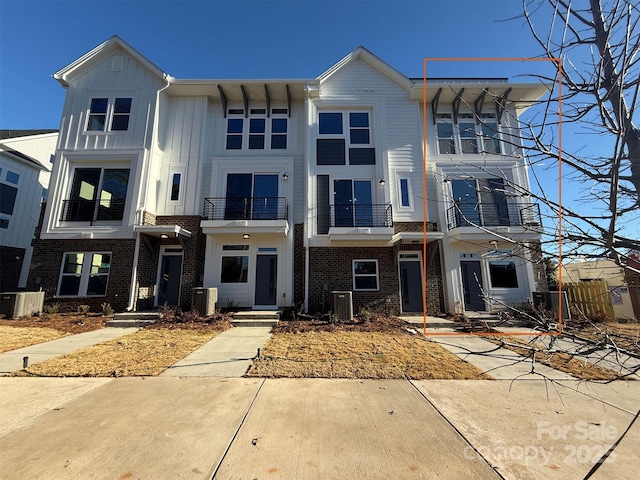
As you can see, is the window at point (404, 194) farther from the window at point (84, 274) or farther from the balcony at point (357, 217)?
the window at point (84, 274)

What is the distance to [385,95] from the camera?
508 inches

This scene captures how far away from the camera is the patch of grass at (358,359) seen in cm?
473

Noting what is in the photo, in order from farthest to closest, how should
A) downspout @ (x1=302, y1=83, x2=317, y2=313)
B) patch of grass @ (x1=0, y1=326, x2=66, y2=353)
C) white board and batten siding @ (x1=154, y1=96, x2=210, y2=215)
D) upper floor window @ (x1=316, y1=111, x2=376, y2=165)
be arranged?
upper floor window @ (x1=316, y1=111, x2=376, y2=165) < white board and batten siding @ (x1=154, y1=96, x2=210, y2=215) < downspout @ (x1=302, y1=83, x2=317, y2=313) < patch of grass @ (x1=0, y1=326, x2=66, y2=353)

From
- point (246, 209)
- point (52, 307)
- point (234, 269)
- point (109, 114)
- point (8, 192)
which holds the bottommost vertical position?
point (52, 307)

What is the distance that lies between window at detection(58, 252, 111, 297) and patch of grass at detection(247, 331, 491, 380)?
321 inches

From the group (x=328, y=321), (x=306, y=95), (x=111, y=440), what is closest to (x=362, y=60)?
(x=306, y=95)

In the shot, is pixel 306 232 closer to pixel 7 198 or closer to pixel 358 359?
pixel 358 359

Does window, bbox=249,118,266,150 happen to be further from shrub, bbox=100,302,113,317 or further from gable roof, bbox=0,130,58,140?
gable roof, bbox=0,130,58,140

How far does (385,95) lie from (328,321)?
34.5ft

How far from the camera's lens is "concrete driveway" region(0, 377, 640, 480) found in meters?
2.40

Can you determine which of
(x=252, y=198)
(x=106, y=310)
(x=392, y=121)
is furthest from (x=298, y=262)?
(x=392, y=121)

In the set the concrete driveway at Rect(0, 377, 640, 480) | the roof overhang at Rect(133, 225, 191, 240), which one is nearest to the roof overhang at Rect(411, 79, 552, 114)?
the roof overhang at Rect(133, 225, 191, 240)

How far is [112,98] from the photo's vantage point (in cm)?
1223

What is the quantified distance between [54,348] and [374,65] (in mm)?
15343
